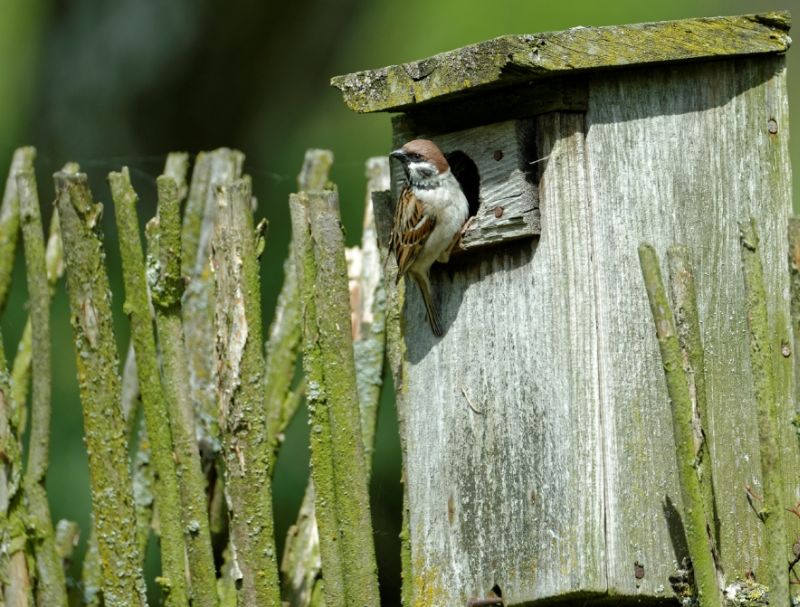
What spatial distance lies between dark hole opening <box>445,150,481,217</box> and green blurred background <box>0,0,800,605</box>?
162 cm

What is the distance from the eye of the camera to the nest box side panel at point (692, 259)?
3393 millimetres

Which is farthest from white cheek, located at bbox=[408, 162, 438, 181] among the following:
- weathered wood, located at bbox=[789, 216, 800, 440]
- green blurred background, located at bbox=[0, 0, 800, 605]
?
green blurred background, located at bbox=[0, 0, 800, 605]

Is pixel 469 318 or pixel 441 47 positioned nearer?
pixel 469 318

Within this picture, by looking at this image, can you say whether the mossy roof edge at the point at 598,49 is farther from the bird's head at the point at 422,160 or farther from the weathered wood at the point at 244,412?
the weathered wood at the point at 244,412

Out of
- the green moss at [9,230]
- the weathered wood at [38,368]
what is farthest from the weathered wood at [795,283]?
the green moss at [9,230]

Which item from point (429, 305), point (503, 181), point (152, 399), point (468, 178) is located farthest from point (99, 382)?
point (468, 178)

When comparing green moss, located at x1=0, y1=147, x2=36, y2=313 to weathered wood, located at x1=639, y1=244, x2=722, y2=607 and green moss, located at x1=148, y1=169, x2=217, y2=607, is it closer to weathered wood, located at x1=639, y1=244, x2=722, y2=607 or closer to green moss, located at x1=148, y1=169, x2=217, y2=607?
green moss, located at x1=148, y1=169, x2=217, y2=607

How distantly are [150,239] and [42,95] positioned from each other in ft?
12.2

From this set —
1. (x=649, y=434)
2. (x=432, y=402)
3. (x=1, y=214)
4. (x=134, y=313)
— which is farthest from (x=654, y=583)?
(x=1, y=214)

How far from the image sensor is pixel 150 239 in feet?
12.5

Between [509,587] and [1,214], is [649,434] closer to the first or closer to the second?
[509,587]

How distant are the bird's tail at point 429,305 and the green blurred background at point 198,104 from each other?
174 centimetres

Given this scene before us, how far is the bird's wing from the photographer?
12.7ft

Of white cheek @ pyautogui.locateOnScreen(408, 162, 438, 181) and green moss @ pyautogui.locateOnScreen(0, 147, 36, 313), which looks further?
green moss @ pyautogui.locateOnScreen(0, 147, 36, 313)
